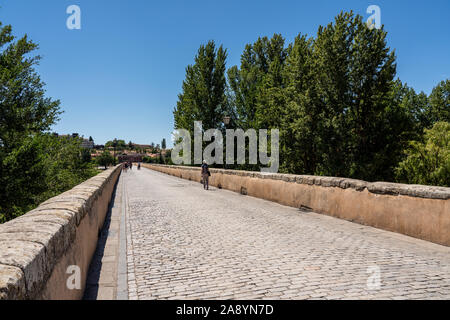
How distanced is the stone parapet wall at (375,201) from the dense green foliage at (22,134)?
1361cm

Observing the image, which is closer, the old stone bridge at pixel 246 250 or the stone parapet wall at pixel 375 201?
the old stone bridge at pixel 246 250

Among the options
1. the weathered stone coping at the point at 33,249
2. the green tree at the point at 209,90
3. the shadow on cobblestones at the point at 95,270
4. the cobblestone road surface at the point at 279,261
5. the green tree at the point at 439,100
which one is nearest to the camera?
the weathered stone coping at the point at 33,249

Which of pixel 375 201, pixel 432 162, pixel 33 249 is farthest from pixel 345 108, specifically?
pixel 33 249

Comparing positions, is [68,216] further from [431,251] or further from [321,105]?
[321,105]

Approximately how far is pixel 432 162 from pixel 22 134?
23.3 metres

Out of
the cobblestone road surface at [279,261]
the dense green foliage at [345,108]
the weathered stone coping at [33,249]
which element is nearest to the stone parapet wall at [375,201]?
the cobblestone road surface at [279,261]

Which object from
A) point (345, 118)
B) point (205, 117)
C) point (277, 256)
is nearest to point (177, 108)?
point (205, 117)

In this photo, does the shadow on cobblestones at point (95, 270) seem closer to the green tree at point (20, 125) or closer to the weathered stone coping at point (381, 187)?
the weathered stone coping at point (381, 187)

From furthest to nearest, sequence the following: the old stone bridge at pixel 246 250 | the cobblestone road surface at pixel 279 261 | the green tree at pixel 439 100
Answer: the green tree at pixel 439 100 → the cobblestone road surface at pixel 279 261 → the old stone bridge at pixel 246 250

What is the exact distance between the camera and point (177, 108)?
2071 inches

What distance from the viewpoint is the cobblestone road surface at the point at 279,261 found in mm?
3600

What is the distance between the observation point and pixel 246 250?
5340 millimetres
